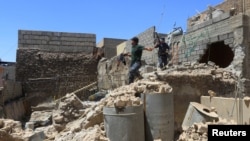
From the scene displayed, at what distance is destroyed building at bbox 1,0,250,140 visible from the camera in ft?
22.3

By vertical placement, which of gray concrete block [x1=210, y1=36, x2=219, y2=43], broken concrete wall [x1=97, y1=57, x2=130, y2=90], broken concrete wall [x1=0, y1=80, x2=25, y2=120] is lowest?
broken concrete wall [x1=0, y1=80, x2=25, y2=120]

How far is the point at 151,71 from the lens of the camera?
10.1 metres

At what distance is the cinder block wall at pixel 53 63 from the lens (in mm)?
17734

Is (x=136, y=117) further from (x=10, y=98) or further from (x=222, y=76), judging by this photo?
(x=10, y=98)

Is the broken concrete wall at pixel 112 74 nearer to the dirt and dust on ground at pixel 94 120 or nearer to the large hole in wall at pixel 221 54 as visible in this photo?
the large hole in wall at pixel 221 54

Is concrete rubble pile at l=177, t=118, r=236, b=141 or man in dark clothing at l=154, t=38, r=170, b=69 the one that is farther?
man in dark clothing at l=154, t=38, r=170, b=69

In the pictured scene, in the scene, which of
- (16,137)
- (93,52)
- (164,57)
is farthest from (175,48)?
(93,52)

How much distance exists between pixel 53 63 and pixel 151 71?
9598 mm

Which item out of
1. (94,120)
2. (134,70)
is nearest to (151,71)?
(134,70)

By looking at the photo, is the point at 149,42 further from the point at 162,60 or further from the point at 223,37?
the point at 223,37

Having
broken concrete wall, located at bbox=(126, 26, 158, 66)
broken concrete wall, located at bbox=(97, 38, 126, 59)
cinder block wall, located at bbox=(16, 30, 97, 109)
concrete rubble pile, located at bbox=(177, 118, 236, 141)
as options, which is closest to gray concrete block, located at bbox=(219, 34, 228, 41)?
concrete rubble pile, located at bbox=(177, 118, 236, 141)

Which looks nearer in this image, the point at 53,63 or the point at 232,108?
the point at 232,108

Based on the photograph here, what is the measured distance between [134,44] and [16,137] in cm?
409

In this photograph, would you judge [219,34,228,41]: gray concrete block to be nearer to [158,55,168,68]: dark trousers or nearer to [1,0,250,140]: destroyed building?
[1,0,250,140]: destroyed building
